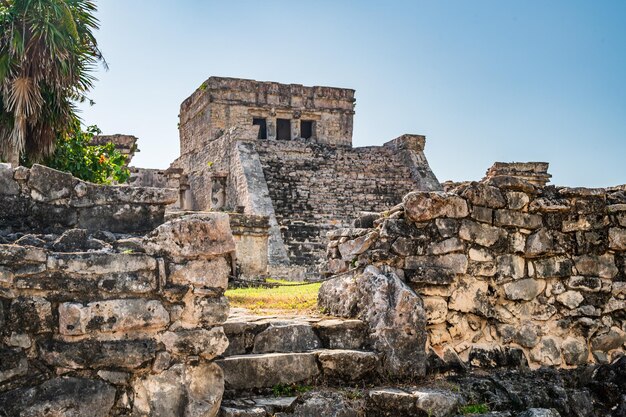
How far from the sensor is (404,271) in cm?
495

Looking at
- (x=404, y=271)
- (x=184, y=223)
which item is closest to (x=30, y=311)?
(x=184, y=223)

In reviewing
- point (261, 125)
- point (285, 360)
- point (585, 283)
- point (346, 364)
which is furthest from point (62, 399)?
point (261, 125)

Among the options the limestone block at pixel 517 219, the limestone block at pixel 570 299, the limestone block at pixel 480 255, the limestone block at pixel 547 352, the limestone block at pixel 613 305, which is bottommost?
the limestone block at pixel 547 352

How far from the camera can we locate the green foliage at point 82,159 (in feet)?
36.1

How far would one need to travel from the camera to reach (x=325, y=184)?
776 inches

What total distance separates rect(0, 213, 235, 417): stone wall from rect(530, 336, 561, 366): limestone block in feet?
8.88

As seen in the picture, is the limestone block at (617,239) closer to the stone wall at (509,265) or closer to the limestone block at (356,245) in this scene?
the stone wall at (509,265)

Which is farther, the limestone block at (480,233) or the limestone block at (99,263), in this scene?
the limestone block at (480,233)

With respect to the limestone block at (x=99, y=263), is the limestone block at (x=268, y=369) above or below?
below

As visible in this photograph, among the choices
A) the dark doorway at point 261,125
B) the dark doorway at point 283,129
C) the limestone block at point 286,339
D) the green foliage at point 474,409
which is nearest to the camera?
the green foliage at point 474,409

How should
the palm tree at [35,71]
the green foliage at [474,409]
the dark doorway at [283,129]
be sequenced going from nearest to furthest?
1. the green foliage at [474,409]
2. the palm tree at [35,71]
3. the dark doorway at [283,129]

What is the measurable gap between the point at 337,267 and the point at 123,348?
2.50 m

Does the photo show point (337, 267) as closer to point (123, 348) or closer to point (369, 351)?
point (369, 351)

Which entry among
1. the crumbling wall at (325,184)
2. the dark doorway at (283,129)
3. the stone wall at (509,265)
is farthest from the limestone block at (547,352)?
the dark doorway at (283,129)
